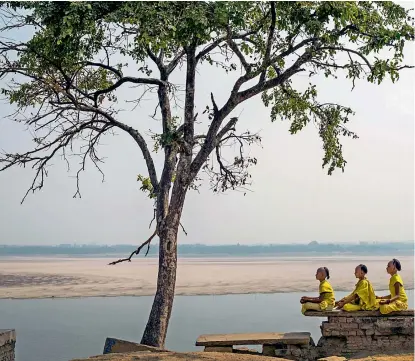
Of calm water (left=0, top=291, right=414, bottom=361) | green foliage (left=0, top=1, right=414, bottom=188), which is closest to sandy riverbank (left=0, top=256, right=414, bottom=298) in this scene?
calm water (left=0, top=291, right=414, bottom=361)

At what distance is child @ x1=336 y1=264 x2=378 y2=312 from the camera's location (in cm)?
1207

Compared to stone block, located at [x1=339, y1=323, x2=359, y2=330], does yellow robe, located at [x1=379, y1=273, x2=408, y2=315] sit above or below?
above

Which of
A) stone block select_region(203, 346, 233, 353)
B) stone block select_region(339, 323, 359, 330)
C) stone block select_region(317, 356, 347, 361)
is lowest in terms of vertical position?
stone block select_region(317, 356, 347, 361)

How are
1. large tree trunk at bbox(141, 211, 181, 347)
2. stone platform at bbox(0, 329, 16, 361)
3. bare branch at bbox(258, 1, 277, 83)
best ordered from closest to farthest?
stone platform at bbox(0, 329, 16, 361) → bare branch at bbox(258, 1, 277, 83) → large tree trunk at bbox(141, 211, 181, 347)

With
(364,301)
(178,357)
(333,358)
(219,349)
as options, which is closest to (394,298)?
(364,301)

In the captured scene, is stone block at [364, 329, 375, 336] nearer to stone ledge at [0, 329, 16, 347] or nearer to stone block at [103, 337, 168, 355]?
stone block at [103, 337, 168, 355]

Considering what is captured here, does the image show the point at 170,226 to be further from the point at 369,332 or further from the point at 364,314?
the point at 369,332

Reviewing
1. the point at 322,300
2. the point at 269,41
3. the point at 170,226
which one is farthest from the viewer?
the point at 170,226

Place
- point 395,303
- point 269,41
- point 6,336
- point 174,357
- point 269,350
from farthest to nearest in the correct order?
1. point 269,41
2. point 6,336
3. point 395,303
4. point 269,350
5. point 174,357

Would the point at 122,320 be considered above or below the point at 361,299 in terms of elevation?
below

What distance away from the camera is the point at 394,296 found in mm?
12148

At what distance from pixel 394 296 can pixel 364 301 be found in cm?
56

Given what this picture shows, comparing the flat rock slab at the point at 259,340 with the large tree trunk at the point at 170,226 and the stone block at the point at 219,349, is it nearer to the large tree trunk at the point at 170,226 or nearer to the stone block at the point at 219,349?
the stone block at the point at 219,349

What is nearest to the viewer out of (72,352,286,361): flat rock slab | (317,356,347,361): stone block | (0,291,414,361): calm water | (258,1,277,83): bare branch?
(72,352,286,361): flat rock slab
